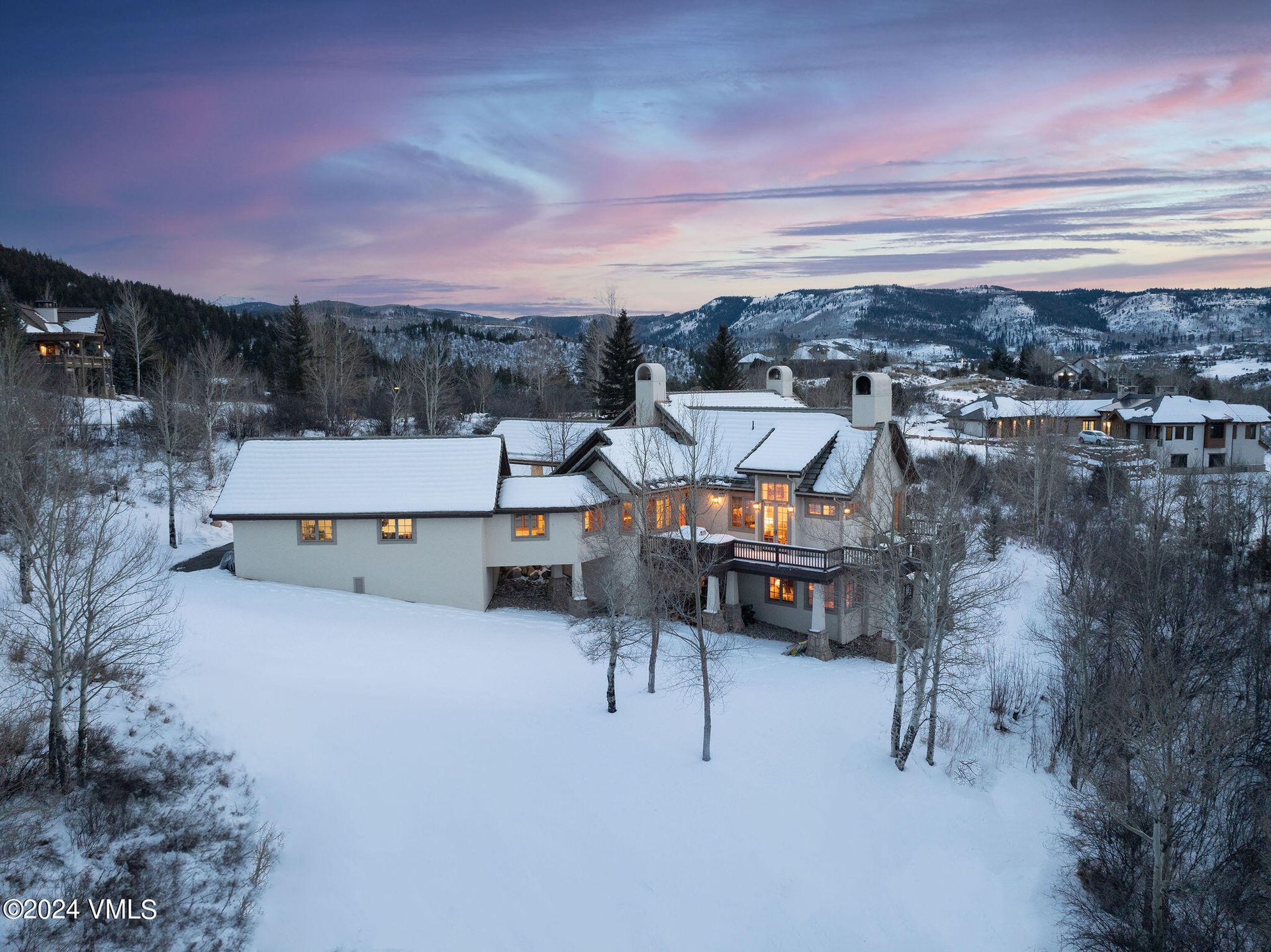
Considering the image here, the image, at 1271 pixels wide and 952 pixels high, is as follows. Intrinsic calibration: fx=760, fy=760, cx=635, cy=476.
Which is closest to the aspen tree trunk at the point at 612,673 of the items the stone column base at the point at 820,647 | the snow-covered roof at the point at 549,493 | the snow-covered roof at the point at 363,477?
the snow-covered roof at the point at 549,493

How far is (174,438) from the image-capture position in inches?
1368

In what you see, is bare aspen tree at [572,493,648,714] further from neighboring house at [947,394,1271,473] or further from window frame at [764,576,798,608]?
neighboring house at [947,394,1271,473]

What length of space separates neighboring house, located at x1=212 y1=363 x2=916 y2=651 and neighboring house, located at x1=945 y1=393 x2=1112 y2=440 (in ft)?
153

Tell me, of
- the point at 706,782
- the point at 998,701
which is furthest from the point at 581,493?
the point at 998,701

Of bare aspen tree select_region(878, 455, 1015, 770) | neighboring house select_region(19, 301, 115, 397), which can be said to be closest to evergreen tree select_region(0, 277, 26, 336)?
neighboring house select_region(19, 301, 115, 397)

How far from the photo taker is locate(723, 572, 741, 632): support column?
29.4 m

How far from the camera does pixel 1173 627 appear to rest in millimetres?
26047

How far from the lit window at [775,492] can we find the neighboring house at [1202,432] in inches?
1861

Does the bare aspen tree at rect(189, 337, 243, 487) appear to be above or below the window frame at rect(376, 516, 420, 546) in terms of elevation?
above

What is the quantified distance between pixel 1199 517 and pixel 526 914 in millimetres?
37246

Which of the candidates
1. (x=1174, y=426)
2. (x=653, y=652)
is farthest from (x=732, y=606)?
(x=1174, y=426)

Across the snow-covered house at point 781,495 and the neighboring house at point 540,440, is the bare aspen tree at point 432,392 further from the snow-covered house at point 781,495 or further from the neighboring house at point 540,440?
the snow-covered house at point 781,495

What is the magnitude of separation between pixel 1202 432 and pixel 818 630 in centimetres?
5452

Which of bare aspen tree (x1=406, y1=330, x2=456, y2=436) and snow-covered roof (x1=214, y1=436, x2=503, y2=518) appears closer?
snow-covered roof (x1=214, y1=436, x2=503, y2=518)
